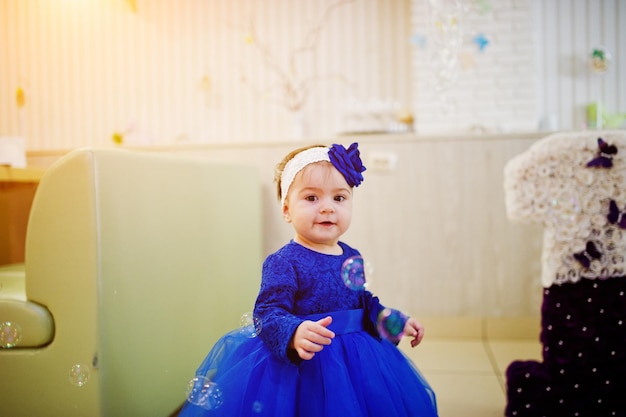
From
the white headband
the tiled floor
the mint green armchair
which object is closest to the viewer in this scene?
the white headband

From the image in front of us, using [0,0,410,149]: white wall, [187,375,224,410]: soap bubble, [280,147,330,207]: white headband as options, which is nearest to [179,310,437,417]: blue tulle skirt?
[187,375,224,410]: soap bubble

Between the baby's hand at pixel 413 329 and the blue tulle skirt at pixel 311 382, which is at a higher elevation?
the baby's hand at pixel 413 329

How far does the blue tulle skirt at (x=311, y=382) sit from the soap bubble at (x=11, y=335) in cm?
43

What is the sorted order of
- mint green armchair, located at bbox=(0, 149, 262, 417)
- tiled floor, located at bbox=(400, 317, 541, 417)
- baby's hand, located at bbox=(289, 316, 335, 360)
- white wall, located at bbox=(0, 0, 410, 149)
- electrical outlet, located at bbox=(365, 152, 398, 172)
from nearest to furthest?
baby's hand, located at bbox=(289, 316, 335, 360) → mint green armchair, located at bbox=(0, 149, 262, 417) → tiled floor, located at bbox=(400, 317, 541, 417) → electrical outlet, located at bbox=(365, 152, 398, 172) → white wall, located at bbox=(0, 0, 410, 149)

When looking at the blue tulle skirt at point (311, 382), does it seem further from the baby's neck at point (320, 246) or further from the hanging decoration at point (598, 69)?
the hanging decoration at point (598, 69)

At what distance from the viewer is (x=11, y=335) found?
3.71 ft

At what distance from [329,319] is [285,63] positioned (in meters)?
2.49

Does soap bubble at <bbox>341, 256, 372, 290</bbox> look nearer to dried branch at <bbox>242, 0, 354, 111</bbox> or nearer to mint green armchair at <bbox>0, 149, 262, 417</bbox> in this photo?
mint green armchair at <bbox>0, 149, 262, 417</bbox>

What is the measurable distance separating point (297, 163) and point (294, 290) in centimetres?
23

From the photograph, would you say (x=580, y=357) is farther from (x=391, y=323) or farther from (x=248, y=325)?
(x=248, y=325)

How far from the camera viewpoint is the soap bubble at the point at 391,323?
99 cm

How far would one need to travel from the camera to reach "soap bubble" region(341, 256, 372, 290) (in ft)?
3.14

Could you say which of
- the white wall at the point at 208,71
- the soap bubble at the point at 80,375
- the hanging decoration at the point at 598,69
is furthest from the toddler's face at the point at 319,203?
the hanging decoration at the point at 598,69

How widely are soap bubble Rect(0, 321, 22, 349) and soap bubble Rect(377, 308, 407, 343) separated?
31.0 inches
